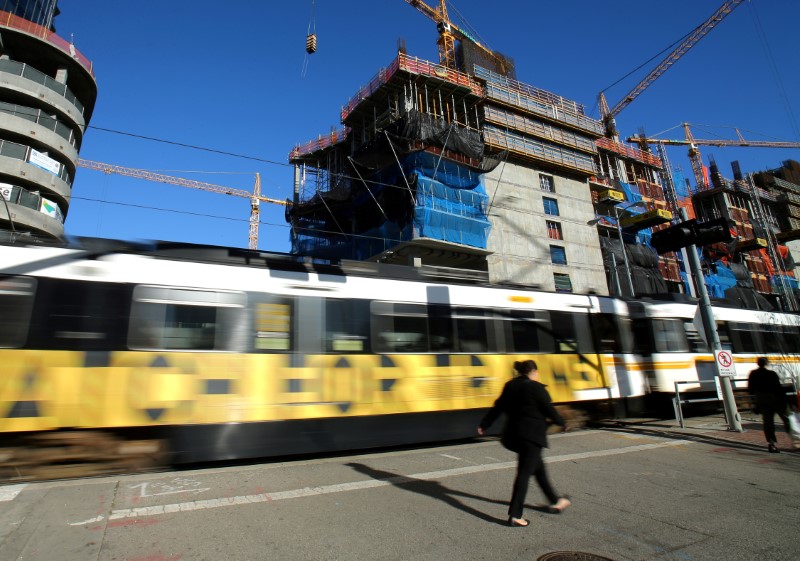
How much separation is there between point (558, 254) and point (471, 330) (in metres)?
38.0

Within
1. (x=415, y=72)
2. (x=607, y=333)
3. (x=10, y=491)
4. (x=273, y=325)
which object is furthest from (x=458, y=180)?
(x=10, y=491)

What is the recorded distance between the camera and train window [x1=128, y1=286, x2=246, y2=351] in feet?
22.6

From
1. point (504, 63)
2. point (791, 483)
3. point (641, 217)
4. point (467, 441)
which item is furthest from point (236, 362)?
point (504, 63)

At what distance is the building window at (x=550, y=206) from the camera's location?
152 ft

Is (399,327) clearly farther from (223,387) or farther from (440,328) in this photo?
(223,387)

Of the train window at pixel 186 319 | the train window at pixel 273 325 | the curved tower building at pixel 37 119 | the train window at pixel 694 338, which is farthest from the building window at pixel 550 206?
the train window at pixel 186 319

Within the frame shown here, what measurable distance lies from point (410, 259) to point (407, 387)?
28104 mm

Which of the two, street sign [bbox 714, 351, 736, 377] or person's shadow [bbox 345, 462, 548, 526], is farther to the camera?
street sign [bbox 714, 351, 736, 377]

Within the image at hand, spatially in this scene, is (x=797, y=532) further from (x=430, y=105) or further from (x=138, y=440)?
(x=430, y=105)

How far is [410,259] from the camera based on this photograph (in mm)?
36406

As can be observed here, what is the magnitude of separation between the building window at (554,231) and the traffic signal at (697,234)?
115 feet

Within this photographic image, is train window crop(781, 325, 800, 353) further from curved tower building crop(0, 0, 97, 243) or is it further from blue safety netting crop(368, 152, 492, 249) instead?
curved tower building crop(0, 0, 97, 243)

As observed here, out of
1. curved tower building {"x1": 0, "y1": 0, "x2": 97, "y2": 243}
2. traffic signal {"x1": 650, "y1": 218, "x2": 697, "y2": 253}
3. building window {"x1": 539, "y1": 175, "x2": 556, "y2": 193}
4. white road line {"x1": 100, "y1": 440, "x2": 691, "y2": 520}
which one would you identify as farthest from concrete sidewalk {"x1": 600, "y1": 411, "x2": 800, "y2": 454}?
building window {"x1": 539, "y1": 175, "x2": 556, "y2": 193}

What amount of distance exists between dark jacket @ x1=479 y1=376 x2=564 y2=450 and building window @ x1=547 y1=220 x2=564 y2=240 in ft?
140
